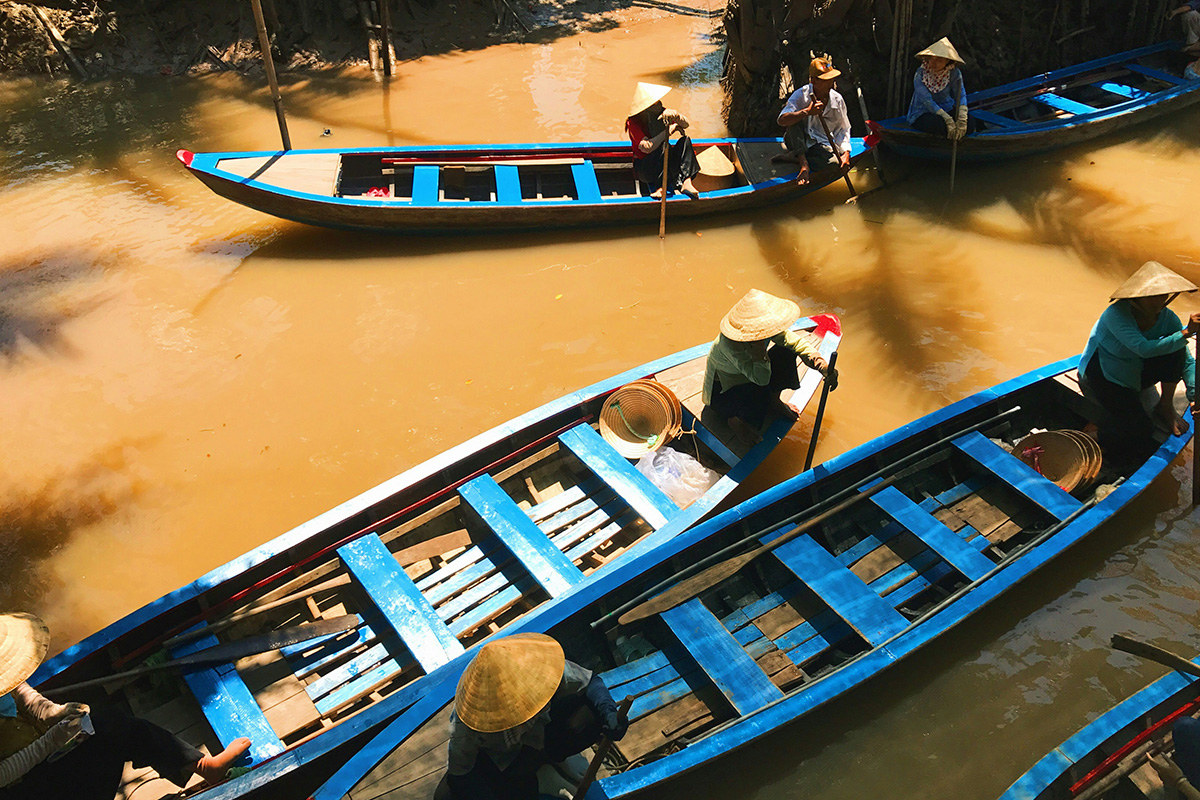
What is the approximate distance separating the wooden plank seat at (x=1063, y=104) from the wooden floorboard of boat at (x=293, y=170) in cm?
812

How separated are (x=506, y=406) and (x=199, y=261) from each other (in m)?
3.92

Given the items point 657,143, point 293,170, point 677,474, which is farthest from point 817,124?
point 293,170

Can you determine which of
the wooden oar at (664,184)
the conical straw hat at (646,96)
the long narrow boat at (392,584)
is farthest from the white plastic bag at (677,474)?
the conical straw hat at (646,96)

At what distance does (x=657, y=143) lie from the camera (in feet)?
26.3

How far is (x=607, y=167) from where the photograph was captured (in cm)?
877

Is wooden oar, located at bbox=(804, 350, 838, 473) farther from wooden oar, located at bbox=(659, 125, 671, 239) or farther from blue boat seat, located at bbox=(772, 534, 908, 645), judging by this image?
wooden oar, located at bbox=(659, 125, 671, 239)

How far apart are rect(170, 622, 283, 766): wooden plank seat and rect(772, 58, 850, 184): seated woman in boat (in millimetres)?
6793

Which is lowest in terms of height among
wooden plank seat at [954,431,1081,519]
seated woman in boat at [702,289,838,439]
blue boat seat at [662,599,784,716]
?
blue boat seat at [662,599,784,716]

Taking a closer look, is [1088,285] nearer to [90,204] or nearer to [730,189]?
[730,189]

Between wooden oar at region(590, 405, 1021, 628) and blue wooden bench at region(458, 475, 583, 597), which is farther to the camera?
blue wooden bench at region(458, 475, 583, 597)

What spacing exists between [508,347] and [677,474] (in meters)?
2.39

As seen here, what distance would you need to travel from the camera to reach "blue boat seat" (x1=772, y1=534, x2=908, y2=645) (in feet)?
13.7

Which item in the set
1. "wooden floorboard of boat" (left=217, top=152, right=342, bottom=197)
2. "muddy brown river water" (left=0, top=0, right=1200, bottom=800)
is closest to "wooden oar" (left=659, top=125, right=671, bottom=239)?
"muddy brown river water" (left=0, top=0, right=1200, bottom=800)

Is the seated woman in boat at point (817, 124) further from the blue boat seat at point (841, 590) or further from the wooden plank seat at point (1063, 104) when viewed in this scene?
the blue boat seat at point (841, 590)
